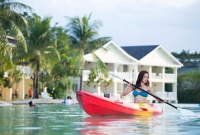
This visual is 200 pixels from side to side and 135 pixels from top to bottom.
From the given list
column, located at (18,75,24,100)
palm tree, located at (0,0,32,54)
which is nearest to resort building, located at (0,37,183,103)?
column, located at (18,75,24,100)

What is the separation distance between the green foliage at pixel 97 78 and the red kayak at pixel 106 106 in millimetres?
33317

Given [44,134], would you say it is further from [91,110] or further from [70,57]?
[70,57]

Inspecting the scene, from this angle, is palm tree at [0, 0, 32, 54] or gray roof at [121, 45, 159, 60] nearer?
palm tree at [0, 0, 32, 54]

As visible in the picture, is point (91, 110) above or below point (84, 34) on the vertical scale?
below

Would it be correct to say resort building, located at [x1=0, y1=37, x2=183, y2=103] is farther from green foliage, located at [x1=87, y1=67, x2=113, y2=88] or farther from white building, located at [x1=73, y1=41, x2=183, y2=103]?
green foliage, located at [x1=87, y1=67, x2=113, y2=88]

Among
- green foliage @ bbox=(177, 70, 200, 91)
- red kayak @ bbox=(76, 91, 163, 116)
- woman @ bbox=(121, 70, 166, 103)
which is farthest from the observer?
green foliage @ bbox=(177, 70, 200, 91)

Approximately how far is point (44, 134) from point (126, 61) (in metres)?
51.9

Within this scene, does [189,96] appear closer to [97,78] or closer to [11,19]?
[97,78]

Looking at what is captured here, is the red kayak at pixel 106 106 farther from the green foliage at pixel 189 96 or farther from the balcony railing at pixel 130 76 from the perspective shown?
the green foliage at pixel 189 96

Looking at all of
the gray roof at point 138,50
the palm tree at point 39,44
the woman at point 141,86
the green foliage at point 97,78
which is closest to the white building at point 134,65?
the gray roof at point 138,50

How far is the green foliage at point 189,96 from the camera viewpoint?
63375mm

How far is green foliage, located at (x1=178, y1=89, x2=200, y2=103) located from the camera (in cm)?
6338

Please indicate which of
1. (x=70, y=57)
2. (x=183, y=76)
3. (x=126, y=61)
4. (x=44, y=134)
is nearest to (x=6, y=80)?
(x=70, y=57)

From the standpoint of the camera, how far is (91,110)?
60.0ft
